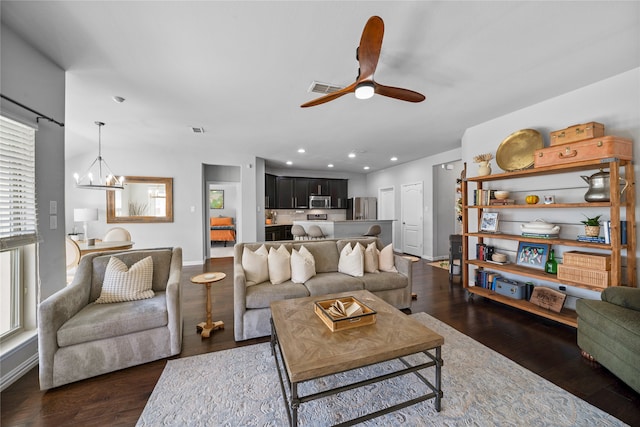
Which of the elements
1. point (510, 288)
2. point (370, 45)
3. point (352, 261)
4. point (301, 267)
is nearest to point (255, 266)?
point (301, 267)

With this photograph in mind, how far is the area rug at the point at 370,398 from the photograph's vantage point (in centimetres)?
151

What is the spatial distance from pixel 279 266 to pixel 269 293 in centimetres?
35

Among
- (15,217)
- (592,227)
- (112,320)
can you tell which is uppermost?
(15,217)

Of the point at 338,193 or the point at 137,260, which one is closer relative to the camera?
the point at 137,260

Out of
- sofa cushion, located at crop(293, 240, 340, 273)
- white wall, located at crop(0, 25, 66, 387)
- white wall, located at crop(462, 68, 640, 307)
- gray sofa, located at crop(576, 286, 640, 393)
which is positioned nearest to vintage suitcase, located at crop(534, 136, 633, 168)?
white wall, located at crop(462, 68, 640, 307)

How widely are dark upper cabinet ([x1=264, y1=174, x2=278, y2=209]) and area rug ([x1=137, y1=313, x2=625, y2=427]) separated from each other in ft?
18.5

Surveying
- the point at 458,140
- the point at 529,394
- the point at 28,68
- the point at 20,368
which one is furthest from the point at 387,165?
the point at 20,368

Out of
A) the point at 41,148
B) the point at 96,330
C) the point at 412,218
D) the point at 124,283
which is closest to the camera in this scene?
the point at 96,330

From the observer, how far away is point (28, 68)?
1.97 meters

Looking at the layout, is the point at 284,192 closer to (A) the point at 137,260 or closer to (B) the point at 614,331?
(A) the point at 137,260

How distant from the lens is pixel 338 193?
8.49 meters

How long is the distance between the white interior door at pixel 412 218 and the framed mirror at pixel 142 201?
593cm

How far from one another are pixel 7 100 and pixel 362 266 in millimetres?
3356

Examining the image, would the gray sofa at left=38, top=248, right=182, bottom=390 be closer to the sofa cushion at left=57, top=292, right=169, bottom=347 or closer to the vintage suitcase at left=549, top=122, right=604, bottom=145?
the sofa cushion at left=57, top=292, right=169, bottom=347
